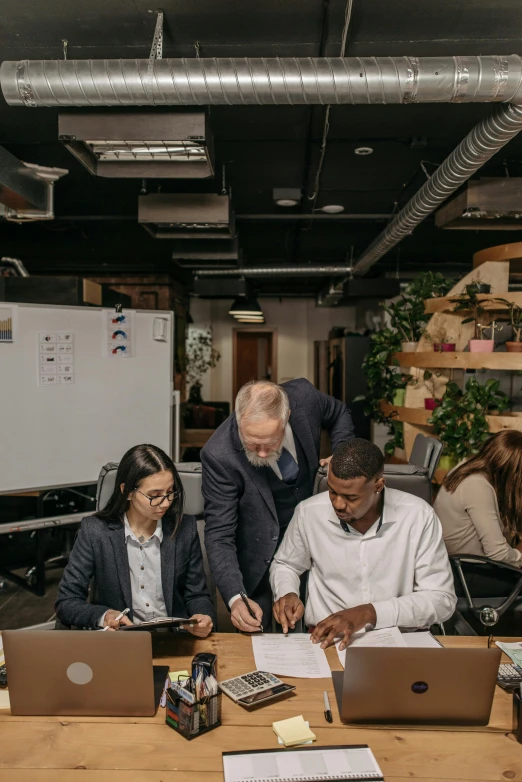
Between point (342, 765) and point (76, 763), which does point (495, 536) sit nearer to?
point (342, 765)

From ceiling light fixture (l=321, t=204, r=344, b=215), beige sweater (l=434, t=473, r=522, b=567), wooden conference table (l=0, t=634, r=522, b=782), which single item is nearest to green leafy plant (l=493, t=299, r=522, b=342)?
beige sweater (l=434, t=473, r=522, b=567)

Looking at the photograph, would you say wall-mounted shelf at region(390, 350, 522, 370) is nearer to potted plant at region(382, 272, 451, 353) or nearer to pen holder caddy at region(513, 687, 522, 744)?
potted plant at region(382, 272, 451, 353)

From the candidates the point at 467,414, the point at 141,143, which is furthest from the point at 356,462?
the point at 467,414

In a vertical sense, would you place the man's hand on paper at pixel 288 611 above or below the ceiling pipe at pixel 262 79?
below

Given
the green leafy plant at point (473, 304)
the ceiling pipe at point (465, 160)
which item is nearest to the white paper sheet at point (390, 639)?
the ceiling pipe at point (465, 160)

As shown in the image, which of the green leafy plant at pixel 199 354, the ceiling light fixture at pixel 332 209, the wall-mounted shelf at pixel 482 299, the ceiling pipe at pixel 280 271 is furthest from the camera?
the green leafy plant at pixel 199 354

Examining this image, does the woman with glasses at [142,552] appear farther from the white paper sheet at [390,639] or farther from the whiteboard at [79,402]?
the whiteboard at [79,402]

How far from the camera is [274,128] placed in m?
4.14

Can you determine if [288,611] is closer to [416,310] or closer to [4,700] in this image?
[4,700]

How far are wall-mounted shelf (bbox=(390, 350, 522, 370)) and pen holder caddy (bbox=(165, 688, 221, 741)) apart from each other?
3.32 meters

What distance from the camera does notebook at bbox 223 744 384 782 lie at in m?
1.25

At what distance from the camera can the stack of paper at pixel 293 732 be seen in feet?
4.46

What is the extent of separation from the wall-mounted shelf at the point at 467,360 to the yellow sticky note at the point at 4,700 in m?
3.52

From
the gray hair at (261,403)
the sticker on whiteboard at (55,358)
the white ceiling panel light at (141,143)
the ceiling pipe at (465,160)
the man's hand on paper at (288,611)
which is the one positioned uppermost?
the ceiling pipe at (465,160)
